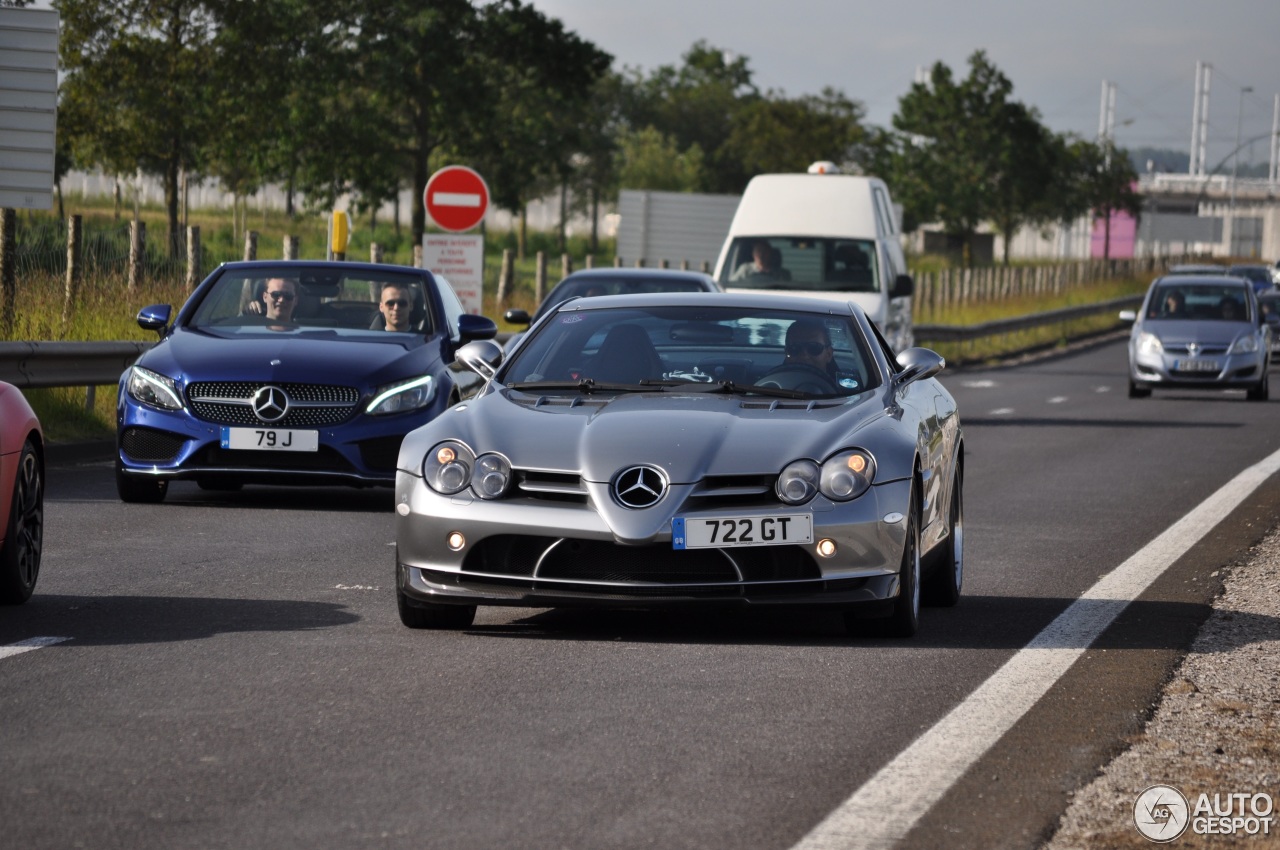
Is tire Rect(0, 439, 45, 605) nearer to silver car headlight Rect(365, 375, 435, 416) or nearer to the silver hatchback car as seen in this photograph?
silver car headlight Rect(365, 375, 435, 416)

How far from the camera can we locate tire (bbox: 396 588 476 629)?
25.6 feet

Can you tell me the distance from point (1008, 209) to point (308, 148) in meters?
30.3

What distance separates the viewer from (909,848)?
4.69 m

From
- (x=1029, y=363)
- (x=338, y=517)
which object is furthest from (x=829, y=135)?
(x=338, y=517)

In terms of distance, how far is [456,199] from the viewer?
21.1 m

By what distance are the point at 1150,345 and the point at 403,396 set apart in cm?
1743

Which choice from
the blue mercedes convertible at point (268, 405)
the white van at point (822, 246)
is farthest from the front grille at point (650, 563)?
the white van at point (822, 246)

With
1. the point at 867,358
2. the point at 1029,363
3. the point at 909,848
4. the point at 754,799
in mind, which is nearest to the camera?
the point at 909,848

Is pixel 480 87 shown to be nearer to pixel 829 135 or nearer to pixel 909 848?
pixel 909 848

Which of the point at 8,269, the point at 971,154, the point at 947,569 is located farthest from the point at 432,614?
the point at 971,154

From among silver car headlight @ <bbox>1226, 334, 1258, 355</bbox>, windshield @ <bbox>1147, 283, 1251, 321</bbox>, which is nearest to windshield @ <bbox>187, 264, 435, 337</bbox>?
silver car headlight @ <bbox>1226, 334, 1258, 355</bbox>

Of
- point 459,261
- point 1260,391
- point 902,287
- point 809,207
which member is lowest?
point 1260,391

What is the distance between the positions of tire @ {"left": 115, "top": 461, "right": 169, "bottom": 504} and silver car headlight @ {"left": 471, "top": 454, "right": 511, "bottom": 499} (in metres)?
5.27

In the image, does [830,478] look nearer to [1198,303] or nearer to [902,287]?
[902,287]
